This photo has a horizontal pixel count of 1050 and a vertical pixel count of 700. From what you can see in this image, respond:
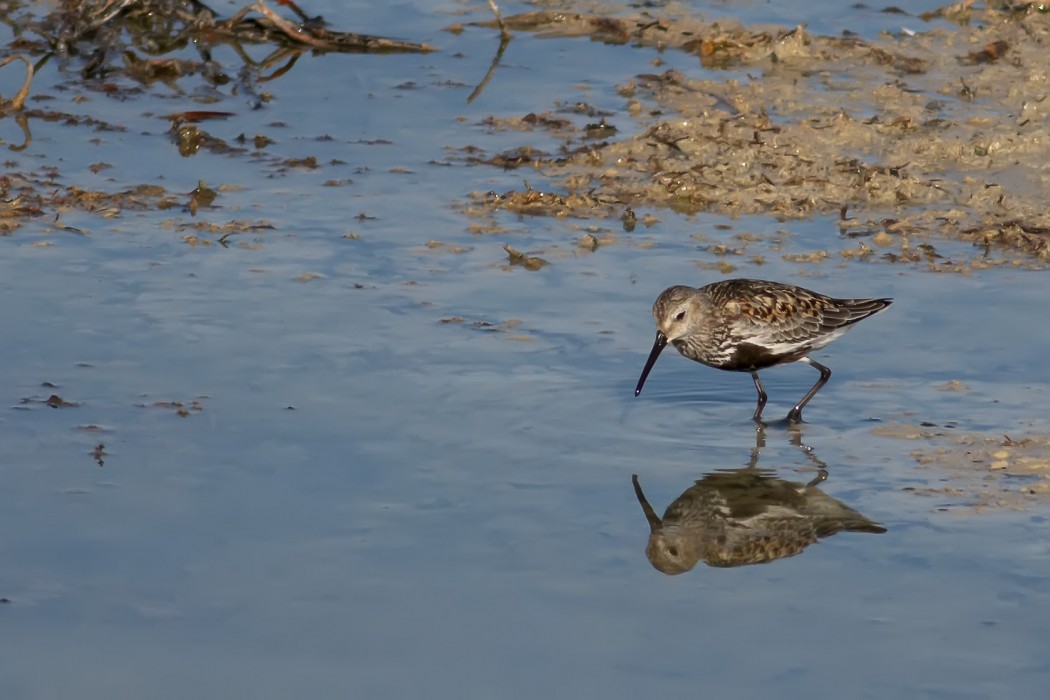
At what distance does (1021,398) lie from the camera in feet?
29.9

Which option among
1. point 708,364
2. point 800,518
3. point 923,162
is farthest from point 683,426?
point 923,162

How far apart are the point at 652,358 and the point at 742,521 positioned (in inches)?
65.0

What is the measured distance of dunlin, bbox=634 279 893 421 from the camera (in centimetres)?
952

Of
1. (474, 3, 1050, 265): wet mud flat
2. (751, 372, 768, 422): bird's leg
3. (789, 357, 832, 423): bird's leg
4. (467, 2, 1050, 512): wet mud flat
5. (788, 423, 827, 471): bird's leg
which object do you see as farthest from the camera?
(474, 3, 1050, 265): wet mud flat

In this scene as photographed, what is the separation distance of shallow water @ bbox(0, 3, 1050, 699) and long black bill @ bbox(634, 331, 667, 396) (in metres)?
0.14

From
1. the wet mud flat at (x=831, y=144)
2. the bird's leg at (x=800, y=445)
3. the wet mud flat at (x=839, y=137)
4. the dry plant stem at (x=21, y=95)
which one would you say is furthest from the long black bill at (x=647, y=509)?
the dry plant stem at (x=21, y=95)

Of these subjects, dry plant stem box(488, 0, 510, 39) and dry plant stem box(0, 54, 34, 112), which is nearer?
dry plant stem box(0, 54, 34, 112)

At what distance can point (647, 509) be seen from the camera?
25.7ft

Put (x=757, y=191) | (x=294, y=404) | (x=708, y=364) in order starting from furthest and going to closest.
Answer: (x=757, y=191)
(x=708, y=364)
(x=294, y=404)

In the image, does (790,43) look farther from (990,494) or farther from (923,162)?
(990,494)

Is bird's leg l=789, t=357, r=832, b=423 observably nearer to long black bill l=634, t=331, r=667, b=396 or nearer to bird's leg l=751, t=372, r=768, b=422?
bird's leg l=751, t=372, r=768, b=422

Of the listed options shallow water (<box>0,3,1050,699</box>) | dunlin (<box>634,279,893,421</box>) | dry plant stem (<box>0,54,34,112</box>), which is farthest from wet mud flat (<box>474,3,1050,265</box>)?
dry plant stem (<box>0,54,34,112</box>)

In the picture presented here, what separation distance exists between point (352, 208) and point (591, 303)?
2216mm

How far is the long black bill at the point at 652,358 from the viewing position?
914 centimetres
